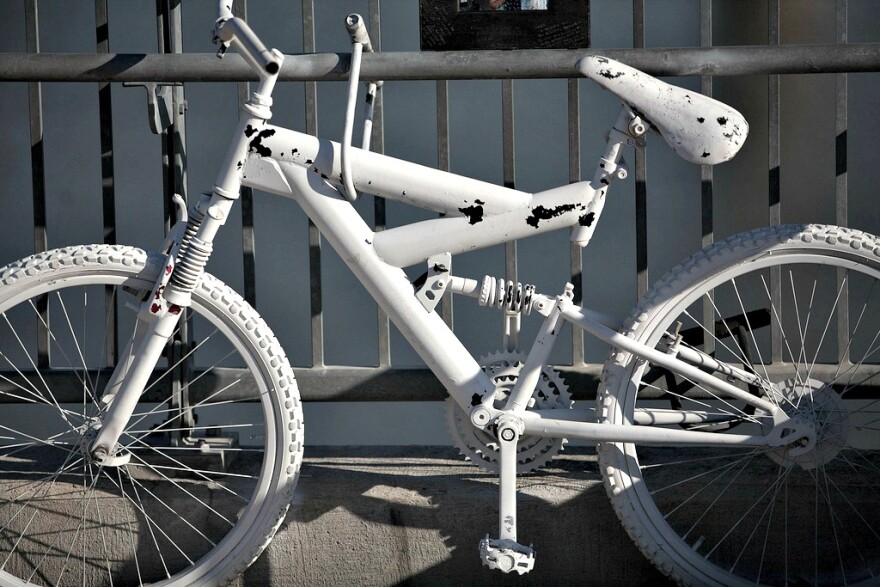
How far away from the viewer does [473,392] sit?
2797 mm

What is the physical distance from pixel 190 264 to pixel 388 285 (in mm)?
478

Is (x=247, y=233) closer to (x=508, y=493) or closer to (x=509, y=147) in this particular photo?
(x=509, y=147)

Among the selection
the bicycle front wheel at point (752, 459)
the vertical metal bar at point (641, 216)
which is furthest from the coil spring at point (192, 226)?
the vertical metal bar at point (641, 216)

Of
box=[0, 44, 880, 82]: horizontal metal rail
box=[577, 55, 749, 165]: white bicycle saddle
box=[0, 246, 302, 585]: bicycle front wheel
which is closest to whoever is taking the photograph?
box=[577, 55, 749, 165]: white bicycle saddle

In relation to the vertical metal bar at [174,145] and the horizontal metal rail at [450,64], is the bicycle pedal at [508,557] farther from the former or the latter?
the horizontal metal rail at [450,64]

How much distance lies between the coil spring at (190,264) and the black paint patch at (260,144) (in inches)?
9.9

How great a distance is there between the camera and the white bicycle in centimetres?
272

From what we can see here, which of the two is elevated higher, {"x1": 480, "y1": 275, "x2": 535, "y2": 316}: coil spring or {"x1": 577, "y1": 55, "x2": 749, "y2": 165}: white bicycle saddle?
{"x1": 577, "y1": 55, "x2": 749, "y2": 165}: white bicycle saddle

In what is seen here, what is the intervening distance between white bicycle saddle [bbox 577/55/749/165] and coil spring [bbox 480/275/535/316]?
502 millimetres

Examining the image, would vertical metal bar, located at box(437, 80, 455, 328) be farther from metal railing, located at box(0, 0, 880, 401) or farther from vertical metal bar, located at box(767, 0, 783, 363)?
vertical metal bar, located at box(767, 0, 783, 363)

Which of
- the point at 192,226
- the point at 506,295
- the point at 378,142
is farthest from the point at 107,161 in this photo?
the point at 506,295

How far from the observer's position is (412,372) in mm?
3252

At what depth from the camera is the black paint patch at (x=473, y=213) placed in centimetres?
275

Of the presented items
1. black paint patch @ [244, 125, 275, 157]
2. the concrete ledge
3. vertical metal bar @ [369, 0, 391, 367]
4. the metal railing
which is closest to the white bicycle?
black paint patch @ [244, 125, 275, 157]
